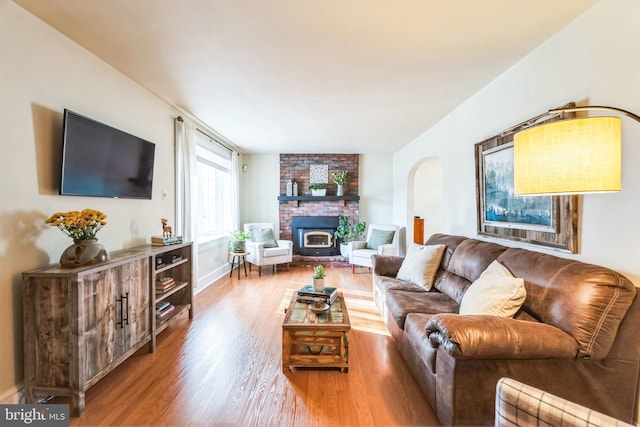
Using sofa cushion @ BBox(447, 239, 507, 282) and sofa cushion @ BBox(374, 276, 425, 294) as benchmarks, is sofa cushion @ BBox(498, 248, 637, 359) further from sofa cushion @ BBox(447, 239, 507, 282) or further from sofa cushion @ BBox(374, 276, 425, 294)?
sofa cushion @ BBox(374, 276, 425, 294)

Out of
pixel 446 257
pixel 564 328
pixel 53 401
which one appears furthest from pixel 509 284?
pixel 53 401

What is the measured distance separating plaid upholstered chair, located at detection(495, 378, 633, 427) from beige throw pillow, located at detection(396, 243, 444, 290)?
1837mm

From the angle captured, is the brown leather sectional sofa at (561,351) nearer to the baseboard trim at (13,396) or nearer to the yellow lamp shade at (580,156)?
the yellow lamp shade at (580,156)

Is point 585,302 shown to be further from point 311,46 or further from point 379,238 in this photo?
point 379,238

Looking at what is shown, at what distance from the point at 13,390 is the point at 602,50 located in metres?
3.95

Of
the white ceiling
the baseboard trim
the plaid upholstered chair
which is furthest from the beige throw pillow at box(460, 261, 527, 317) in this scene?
the baseboard trim

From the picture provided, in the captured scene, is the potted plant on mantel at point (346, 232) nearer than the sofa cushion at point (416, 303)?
No

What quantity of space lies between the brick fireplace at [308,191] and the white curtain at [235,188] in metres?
0.94

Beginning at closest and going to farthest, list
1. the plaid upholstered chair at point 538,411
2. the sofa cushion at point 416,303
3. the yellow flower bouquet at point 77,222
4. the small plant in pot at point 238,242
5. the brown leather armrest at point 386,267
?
the plaid upholstered chair at point 538,411 → the yellow flower bouquet at point 77,222 → the sofa cushion at point 416,303 → the brown leather armrest at point 386,267 → the small plant in pot at point 238,242

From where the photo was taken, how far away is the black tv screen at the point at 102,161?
1.95m

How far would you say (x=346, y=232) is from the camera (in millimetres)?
6082

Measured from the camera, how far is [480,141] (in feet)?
9.18

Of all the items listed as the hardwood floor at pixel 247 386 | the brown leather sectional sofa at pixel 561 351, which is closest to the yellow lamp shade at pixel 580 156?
the brown leather sectional sofa at pixel 561 351

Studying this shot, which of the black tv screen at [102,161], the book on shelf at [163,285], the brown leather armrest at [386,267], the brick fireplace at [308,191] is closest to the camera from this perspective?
the black tv screen at [102,161]
